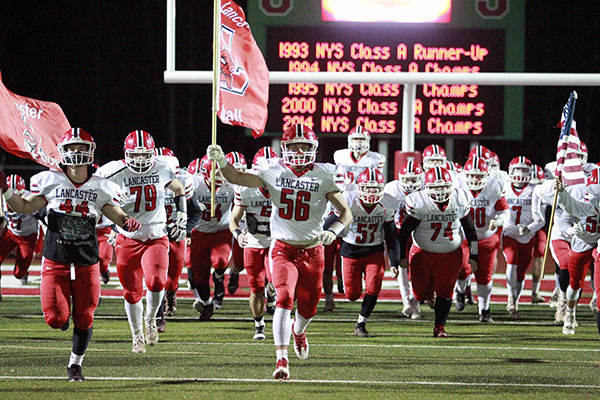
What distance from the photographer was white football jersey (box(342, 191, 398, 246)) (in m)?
9.34

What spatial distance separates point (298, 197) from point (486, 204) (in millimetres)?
4000

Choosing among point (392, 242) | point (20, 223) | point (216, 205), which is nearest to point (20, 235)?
point (20, 223)

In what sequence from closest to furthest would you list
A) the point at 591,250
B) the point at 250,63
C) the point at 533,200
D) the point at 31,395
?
the point at 31,395 < the point at 250,63 < the point at 591,250 < the point at 533,200

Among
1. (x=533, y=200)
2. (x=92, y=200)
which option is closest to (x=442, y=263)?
(x=533, y=200)

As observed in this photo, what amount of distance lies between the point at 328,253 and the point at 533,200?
7.37 ft

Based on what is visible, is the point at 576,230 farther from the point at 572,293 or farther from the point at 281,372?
the point at 281,372

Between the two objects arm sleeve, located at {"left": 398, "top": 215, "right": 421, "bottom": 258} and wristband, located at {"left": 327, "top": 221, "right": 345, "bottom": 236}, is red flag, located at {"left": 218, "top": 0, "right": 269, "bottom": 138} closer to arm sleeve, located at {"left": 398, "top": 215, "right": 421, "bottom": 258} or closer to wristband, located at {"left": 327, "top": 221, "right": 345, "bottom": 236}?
wristband, located at {"left": 327, "top": 221, "right": 345, "bottom": 236}

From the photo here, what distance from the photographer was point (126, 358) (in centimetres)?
777

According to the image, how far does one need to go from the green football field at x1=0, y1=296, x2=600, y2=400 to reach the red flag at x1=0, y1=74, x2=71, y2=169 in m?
1.53

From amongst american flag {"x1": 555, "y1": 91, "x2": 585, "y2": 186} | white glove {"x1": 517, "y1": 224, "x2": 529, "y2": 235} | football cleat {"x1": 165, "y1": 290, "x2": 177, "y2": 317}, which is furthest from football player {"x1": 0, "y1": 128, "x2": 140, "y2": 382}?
white glove {"x1": 517, "y1": 224, "x2": 529, "y2": 235}

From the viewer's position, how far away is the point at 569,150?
9203mm

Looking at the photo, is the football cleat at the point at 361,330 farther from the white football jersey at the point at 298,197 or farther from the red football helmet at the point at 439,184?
the white football jersey at the point at 298,197

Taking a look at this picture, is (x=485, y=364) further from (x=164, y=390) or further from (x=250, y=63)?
(x=250, y=63)

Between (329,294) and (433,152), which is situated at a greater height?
(433,152)
